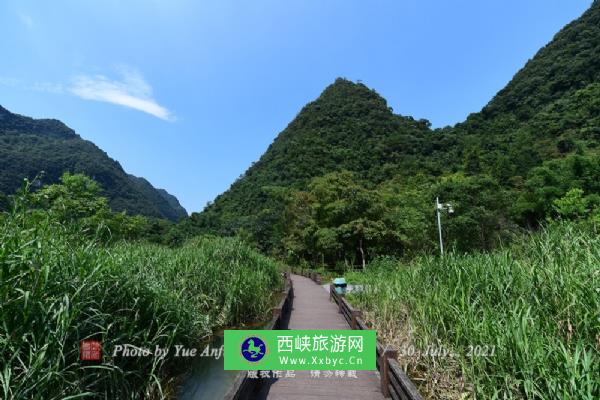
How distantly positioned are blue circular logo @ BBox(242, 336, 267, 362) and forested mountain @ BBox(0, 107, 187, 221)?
40.9 m

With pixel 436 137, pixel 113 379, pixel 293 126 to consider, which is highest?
pixel 293 126

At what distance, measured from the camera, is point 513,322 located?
260 centimetres

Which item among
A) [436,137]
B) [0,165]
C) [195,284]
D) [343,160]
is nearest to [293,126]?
Result: [343,160]

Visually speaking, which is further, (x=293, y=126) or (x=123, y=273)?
(x=293, y=126)

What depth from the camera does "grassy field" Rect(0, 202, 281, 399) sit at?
2.26 meters

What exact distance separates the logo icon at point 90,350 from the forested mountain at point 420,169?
9317 millimetres

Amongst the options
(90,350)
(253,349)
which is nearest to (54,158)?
(90,350)

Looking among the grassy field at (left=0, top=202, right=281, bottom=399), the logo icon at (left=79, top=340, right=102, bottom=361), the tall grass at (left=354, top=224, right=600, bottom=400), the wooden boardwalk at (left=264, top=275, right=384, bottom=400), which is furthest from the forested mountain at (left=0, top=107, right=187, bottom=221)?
the tall grass at (left=354, top=224, right=600, bottom=400)

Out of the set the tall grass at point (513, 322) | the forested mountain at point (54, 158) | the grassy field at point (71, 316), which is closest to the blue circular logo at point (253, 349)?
the grassy field at point (71, 316)

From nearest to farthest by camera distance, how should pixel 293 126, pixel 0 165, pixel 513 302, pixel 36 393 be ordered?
pixel 36 393
pixel 513 302
pixel 0 165
pixel 293 126

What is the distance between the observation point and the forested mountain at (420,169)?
63.9 feet

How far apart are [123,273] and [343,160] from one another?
48995mm

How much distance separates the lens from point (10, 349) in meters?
2.23

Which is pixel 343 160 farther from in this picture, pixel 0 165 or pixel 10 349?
pixel 10 349
